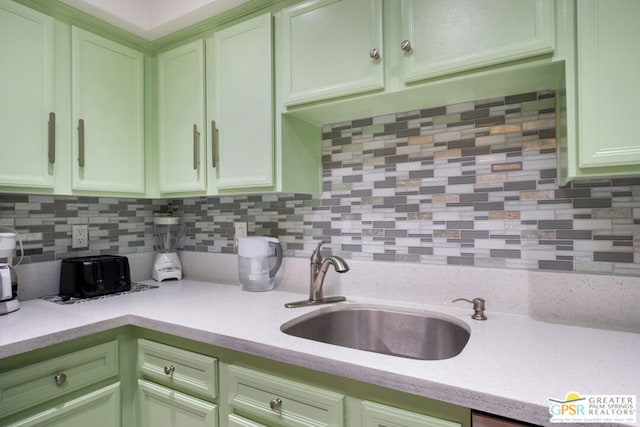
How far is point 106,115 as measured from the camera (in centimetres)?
→ 164

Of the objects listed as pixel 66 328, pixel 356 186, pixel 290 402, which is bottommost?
pixel 290 402

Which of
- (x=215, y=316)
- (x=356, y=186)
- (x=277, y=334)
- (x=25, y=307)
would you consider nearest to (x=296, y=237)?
(x=356, y=186)

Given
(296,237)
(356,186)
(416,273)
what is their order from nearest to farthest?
(416,273) → (356,186) → (296,237)

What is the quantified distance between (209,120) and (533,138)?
1.33m

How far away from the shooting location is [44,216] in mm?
1673

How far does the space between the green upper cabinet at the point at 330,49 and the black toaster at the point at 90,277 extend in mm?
1147

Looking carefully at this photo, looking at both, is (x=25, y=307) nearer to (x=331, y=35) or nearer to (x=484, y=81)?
(x=331, y=35)

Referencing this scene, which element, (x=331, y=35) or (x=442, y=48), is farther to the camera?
(x=331, y=35)

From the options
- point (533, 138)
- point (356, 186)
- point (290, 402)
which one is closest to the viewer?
point (290, 402)

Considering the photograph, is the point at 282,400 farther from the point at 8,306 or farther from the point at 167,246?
the point at 167,246

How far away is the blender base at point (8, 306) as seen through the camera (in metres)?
1.33

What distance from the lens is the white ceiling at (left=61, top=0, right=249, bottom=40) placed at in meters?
1.52

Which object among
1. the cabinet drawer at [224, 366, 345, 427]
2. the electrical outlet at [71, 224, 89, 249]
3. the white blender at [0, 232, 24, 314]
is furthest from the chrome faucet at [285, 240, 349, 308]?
the electrical outlet at [71, 224, 89, 249]

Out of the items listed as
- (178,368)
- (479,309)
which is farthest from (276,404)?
(479,309)
